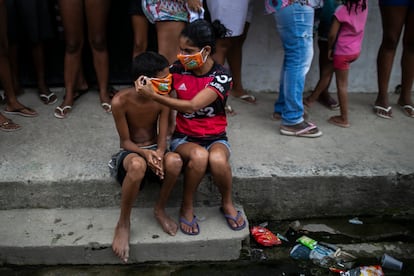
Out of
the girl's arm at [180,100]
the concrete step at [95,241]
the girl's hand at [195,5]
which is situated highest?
the girl's hand at [195,5]

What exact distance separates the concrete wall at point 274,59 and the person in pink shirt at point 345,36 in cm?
79

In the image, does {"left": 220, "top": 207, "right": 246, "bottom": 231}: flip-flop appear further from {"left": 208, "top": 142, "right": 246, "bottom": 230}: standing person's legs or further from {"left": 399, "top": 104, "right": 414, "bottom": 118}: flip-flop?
{"left": 399, "top": 104, "right": 414, "bottom": 118}: flip-flop

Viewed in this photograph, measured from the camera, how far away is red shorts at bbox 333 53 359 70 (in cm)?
375

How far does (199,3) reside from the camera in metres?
3.39

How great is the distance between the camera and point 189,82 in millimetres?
2918

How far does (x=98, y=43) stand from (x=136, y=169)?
1602 mm

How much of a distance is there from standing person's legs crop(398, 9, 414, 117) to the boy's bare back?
2.40 meters

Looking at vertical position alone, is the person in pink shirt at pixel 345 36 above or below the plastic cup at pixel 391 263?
above

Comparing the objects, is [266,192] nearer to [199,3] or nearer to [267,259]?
[267,259]

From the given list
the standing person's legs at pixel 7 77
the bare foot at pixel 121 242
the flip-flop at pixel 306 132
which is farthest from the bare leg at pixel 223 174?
the standing person's legs at pixel 7 77

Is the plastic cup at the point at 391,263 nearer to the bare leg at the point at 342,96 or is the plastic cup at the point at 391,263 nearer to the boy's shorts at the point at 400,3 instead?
the bare leg at the point at 342,96

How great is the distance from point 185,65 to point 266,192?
1.02m

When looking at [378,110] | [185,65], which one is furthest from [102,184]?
[378,110]

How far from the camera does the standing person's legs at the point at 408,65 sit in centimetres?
403
